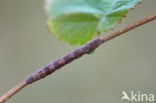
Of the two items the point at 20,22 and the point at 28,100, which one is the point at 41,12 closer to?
the point at 20,22

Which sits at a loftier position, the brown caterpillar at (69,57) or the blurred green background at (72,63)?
the blurred green background at (72,63)

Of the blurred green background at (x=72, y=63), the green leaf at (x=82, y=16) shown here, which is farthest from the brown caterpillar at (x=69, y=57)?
the blurred green background at (x=72, y=63)

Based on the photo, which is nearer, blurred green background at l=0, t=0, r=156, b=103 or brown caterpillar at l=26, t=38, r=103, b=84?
brown caterpillar at l=26, t=38, r=103, b=84

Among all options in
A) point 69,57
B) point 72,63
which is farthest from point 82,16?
point 72,63

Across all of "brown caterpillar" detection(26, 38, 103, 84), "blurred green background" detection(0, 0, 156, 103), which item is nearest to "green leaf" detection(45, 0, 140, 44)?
"brown caterpillar" detection(26, 38, 103, 84)

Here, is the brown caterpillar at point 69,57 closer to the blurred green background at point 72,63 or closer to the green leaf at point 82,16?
the green leaf at point 82,16

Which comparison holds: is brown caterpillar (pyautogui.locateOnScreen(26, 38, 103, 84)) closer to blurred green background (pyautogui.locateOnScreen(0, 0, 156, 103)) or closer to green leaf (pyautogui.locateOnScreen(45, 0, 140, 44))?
green leaf (pyautogui.locateOnScreen(45, 0, 140, 44))

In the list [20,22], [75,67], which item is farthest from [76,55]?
[20,22]
